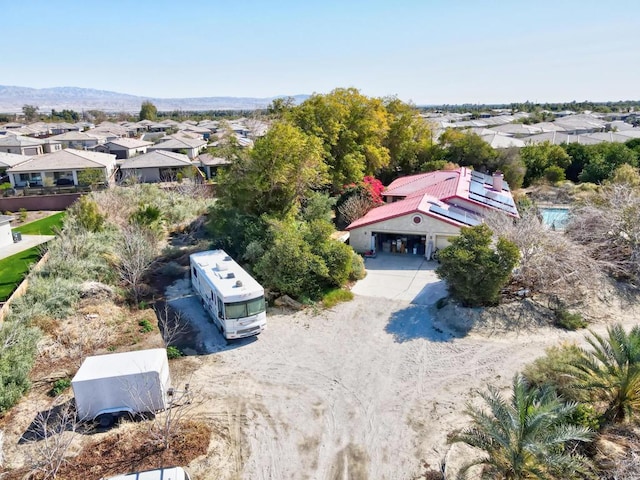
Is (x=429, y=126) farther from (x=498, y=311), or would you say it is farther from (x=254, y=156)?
(x=498, y=311)

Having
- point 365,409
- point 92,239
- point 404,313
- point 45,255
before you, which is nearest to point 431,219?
point 404,313

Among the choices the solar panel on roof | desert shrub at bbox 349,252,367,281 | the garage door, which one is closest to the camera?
desert shrub at bbox 349,252,367,281

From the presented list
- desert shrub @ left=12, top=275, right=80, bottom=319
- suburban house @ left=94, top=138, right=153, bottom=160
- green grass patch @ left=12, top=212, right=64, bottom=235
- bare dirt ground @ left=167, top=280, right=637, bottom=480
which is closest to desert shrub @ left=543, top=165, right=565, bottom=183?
bare dirt ground @ left=167, top=280, right=637, bottom=480

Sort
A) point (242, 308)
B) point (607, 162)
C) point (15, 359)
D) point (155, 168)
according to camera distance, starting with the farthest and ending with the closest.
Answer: point (155, 168)
point (607, 162)
point (242, 308)
point (15, 359)

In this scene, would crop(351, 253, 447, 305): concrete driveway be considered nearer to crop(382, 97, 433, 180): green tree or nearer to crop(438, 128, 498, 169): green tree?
crop(382, 97, 433, 180): green tree

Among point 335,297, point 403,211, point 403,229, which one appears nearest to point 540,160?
point 403,211

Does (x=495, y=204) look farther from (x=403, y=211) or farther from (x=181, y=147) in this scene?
(x=181, y=147)
